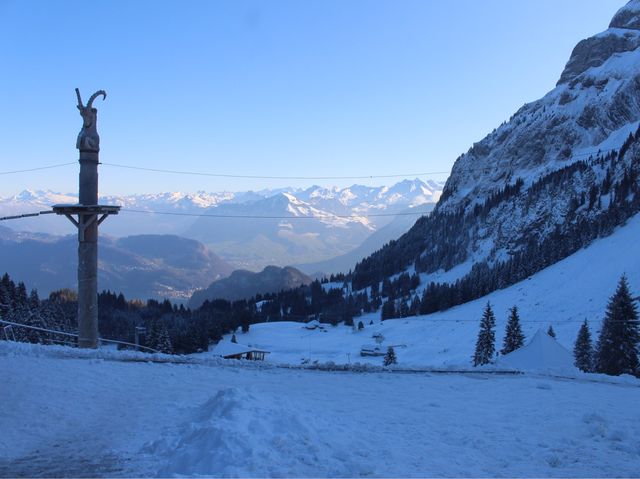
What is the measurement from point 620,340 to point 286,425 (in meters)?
39.0

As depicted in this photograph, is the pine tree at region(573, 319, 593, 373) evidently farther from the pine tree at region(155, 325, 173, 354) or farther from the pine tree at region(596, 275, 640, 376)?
the pine tree at region(155, 325, 173, 354)

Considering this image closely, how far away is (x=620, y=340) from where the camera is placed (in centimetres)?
4088

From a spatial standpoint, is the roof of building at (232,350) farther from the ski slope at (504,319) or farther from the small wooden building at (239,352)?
the ski slope at (504,319)

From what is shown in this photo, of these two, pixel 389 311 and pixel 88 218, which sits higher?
pixel 88 218

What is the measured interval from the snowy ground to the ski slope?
46.6 metres

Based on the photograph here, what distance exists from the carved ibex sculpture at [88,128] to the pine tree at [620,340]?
37698 mm

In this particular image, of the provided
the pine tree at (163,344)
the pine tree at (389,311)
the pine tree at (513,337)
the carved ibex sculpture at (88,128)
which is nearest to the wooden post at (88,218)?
the carved ibex sculpture at (88,128)

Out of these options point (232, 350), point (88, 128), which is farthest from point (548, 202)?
point (88, 128)

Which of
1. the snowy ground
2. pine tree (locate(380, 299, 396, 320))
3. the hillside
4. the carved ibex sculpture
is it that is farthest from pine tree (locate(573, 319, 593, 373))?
pine tree (locate(380, 299, 396, 320))

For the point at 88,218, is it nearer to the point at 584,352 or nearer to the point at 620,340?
the point at 620,340

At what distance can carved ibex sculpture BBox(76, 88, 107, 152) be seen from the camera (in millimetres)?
19109

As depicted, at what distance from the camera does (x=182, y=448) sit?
28.3 ft

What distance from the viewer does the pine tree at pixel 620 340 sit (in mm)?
40125

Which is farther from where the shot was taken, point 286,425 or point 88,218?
point 88,218
